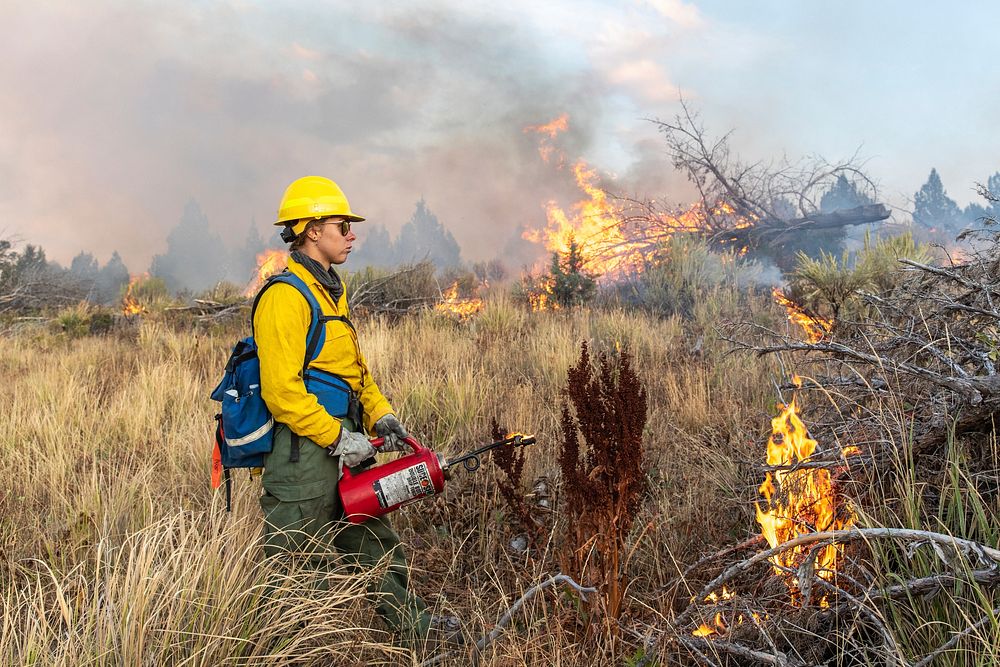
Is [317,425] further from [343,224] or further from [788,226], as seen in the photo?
[788,226]

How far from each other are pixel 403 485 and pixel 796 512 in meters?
1.68

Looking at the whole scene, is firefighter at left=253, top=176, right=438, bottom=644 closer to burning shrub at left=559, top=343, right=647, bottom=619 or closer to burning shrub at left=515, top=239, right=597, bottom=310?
burning shrub at left=559, top=343, right=647, bottom=619

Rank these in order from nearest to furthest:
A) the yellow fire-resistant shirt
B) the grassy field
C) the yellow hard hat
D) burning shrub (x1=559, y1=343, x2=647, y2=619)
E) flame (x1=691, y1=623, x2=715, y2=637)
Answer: the grassy field
flame (x1=691, y1=623, x2=715, y2=637)
burning shrub (x1=559, y1=343, x2=647, y2=619)
the yellow fire-resistant shirt
the yellow hard hat

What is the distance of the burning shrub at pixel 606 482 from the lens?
2.22 metres

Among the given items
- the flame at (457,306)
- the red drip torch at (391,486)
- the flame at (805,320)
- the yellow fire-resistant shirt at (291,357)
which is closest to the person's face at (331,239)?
the yellow fire-resistant shirt at (291,357)

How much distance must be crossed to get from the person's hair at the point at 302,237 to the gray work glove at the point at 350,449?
896 millimetres

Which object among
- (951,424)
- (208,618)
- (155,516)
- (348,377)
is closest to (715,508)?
(951,424)

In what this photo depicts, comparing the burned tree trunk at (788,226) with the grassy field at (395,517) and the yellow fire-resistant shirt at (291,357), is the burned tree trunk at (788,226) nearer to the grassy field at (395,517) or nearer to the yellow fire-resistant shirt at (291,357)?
the grassy field at (395,517)

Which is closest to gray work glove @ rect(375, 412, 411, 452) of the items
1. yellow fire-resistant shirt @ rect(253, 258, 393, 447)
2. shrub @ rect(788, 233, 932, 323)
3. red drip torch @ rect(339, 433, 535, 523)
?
red drip torch @ rect(339, 433, 535, 523)

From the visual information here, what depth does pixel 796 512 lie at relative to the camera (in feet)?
7.78

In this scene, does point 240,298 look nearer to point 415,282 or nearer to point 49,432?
point 415,282

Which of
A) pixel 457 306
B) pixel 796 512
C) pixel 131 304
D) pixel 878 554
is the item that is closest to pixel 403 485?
pixel 796 512

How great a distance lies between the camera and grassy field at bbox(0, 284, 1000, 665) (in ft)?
6.48

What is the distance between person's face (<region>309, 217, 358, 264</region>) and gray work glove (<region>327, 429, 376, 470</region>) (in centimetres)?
83
